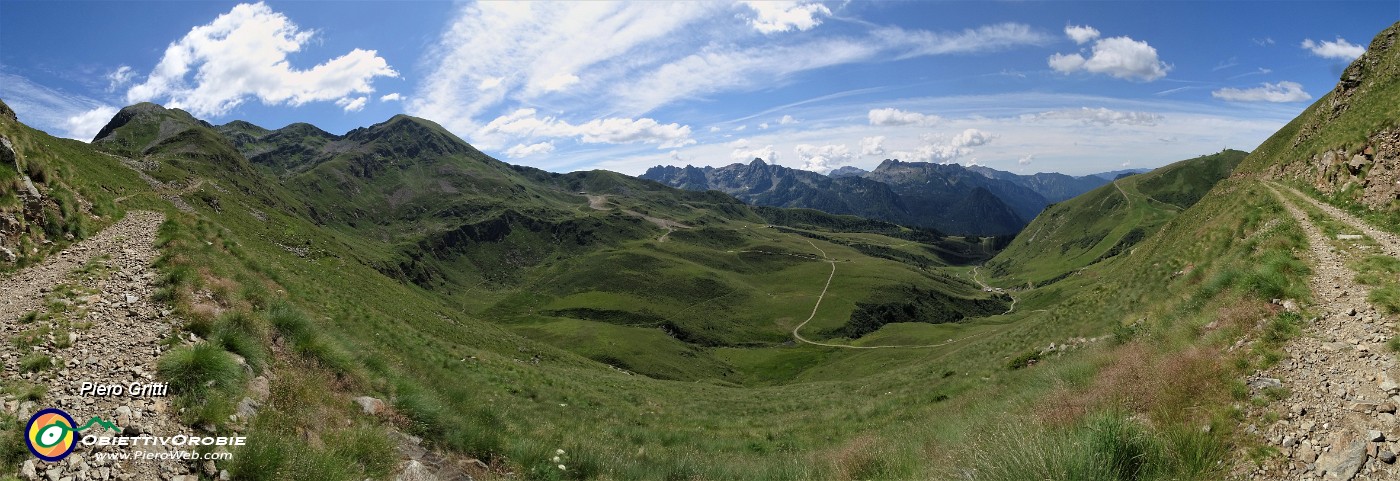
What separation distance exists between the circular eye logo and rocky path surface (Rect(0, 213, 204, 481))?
13 cm

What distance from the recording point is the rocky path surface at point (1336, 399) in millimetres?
7543

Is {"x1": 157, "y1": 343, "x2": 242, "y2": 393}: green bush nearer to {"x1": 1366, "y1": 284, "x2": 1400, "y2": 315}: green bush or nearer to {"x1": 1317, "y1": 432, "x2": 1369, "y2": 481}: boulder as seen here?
{"x1": 1317, "y1": 432, "x2": 1369, "y2": 481}: boulder

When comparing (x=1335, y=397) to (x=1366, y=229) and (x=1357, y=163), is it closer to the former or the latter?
(x=1366, y=229)

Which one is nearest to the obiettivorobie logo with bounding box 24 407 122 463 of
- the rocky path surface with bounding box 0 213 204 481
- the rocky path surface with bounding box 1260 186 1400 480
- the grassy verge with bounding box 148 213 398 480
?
the rocky path surface with bounding box 0 213 204 481

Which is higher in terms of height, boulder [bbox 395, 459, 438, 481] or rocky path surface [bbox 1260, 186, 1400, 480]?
rocky path surface [bbox 1260, 186, 1400, 480]

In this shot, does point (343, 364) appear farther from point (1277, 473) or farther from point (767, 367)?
point (767, 367)

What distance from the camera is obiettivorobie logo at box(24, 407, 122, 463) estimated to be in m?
6.49

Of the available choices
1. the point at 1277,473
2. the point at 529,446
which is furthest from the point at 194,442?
the point at 1277,473

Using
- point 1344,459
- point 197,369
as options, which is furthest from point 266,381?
point 1344,459

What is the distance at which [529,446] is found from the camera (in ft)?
36.9

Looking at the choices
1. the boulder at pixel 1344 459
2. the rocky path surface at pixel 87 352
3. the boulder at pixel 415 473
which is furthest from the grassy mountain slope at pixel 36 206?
the boulder at pixel 1344 459

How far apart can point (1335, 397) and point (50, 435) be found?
1914 centimetres

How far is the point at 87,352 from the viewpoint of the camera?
9078 mm

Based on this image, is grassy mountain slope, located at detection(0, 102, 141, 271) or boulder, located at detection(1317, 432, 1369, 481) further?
grassy mountain slope, located at detection(0, 102, 141, 271)
